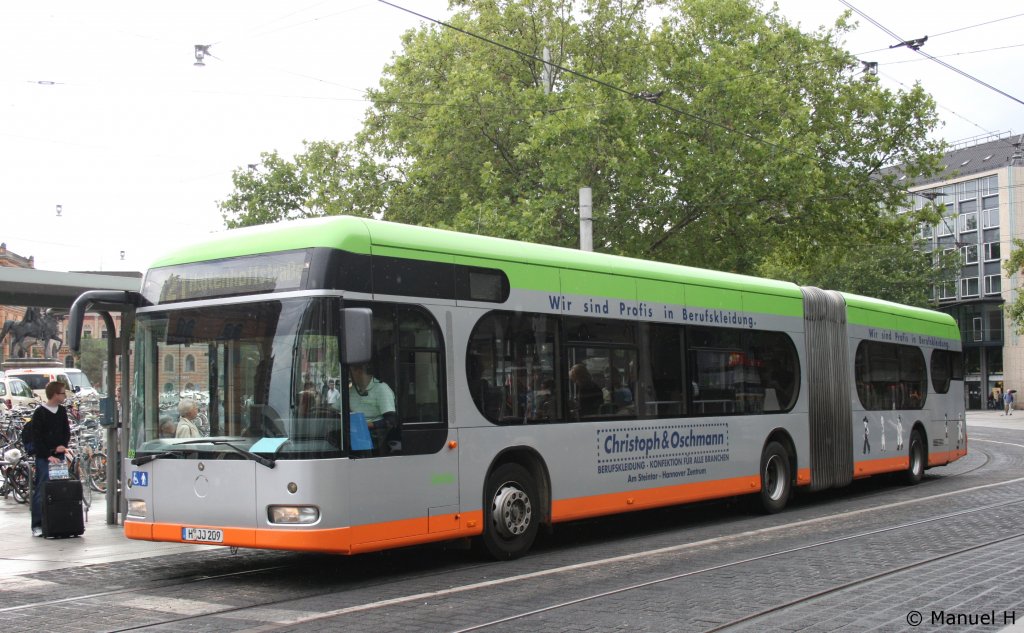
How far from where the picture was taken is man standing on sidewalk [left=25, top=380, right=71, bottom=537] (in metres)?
12.7

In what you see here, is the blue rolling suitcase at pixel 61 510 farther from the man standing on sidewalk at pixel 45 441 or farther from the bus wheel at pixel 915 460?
the bus wheel at pixel 915 460

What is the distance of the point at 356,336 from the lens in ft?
28.6

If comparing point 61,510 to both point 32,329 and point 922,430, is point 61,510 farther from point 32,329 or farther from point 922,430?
point 32,329

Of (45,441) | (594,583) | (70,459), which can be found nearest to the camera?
(594,583)

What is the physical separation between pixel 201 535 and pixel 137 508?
2.90 feet

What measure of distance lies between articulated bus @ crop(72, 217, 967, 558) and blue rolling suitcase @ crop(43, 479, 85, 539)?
3157mm

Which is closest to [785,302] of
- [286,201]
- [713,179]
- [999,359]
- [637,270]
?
[637,270]

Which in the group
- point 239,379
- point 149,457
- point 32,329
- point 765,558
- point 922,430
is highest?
point 32,329

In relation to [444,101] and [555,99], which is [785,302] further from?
[444,101]

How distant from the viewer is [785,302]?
15820 mm

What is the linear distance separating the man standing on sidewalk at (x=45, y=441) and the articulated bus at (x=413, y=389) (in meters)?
3.12

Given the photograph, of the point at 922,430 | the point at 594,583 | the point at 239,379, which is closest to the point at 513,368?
the point at 594,583

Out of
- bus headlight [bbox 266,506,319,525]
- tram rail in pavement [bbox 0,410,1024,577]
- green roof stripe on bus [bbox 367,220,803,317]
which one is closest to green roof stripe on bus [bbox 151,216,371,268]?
green roof stripe on bus [bbox 367,220,803,317]

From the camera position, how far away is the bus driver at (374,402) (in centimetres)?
899
